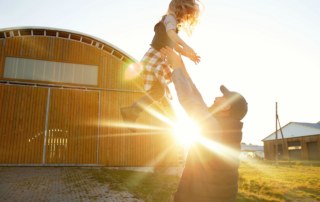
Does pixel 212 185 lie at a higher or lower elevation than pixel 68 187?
higher

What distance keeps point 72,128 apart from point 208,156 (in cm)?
1251

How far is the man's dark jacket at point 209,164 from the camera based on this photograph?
4.84ft

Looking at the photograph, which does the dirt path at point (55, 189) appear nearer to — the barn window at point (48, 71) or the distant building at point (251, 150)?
the barn window at point (48, 71)

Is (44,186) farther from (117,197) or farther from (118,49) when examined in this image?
(118,49)

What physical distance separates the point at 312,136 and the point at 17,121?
35475 millimetres

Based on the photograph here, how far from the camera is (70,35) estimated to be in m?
13.8

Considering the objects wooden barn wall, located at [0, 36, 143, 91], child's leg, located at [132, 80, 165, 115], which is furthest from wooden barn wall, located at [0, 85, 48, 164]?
child's leg, located at [132, 80, 165, 115]

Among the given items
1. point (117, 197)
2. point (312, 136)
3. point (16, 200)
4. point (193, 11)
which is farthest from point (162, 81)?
point (312, 136)

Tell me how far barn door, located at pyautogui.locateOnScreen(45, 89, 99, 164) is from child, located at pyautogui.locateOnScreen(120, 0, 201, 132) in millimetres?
10540

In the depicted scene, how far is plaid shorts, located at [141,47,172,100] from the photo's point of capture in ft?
9.01

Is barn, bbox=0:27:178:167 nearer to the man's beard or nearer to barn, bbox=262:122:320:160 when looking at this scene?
the man's beard

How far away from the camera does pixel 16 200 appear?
6.04 metres

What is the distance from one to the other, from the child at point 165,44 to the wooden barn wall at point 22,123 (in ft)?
36.5

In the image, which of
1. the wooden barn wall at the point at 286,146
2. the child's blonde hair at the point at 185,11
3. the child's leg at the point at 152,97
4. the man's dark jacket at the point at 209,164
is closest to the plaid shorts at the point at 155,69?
the child's leg at the point at 152,97
